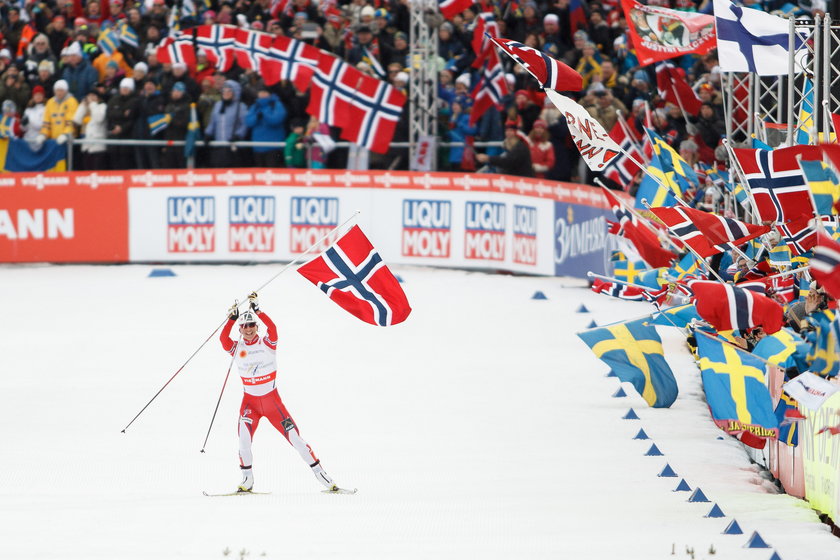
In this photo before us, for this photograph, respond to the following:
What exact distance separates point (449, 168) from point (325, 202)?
222 cm

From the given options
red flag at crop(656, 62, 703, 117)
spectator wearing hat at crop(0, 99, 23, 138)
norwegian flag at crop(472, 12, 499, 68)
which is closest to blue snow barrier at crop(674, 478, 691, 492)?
red flag at crop(656, 62, 703, 117)

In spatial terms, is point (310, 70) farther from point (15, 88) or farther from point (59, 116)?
point (15, 88)

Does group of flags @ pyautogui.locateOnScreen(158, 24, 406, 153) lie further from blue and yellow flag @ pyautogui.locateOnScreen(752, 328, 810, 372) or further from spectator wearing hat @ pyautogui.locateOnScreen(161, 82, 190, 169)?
blue and yellow flag @ pyautogui.locateOnScreen(752, 328, 810, 372)

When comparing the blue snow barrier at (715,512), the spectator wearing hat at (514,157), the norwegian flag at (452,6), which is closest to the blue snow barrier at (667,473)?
the blue snow barrier at (715,512)

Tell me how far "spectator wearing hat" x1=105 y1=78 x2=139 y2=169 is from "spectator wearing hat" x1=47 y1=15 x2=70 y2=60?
221cm

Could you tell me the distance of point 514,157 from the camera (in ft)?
84.8

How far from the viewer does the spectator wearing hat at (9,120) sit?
27.6 m

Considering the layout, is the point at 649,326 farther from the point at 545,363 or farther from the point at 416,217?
the point at 416,217

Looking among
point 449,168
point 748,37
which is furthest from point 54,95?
point 748,37

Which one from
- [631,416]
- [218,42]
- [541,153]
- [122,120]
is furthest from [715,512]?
[122,120]

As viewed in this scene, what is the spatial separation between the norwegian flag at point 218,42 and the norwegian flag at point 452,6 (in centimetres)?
358

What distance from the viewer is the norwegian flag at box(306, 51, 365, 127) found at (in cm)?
2609

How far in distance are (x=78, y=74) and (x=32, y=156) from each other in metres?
1.64

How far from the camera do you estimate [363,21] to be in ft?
90.1
